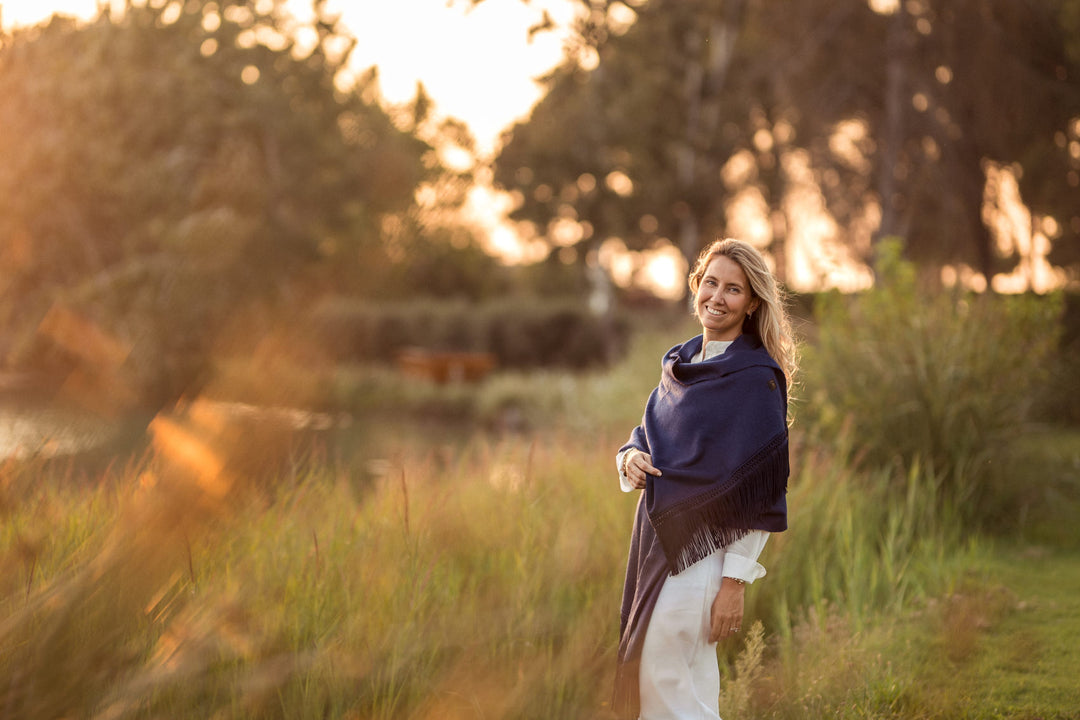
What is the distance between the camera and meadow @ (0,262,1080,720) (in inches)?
121

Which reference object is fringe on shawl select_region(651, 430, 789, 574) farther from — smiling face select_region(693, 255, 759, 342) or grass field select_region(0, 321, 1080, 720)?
grass field select_region(0, 321, 1080, 720)

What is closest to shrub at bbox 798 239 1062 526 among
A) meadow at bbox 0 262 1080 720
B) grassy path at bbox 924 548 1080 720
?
meadow at bbox 0 262 1080 720

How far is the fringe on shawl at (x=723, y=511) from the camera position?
9.57 feet

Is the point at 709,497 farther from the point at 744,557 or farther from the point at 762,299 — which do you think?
the point at 762,299

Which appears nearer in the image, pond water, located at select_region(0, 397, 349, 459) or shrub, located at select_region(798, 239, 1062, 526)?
pond water, located at select_region(0, 397, 349, 459)

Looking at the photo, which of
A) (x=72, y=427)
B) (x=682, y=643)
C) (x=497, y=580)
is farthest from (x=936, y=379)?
(x=72, y=427)

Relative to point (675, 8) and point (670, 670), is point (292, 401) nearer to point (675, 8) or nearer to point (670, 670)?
point (670, 670)

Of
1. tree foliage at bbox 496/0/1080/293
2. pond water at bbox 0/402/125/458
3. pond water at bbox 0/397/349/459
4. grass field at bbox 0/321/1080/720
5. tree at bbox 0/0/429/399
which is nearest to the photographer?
grass field at bbox 0/321/1080/720

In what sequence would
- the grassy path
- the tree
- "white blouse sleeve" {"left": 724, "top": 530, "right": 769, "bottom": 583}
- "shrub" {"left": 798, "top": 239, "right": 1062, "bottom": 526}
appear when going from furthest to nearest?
the tree < "shrub" {"left": 798, "top": 239, "right": 1062, "bottom": 526} < the grassy path < "white blouse sleeve" {"left": 724, "top": 530, "right": 769, "bottom": 583}

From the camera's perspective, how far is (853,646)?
14.5ft

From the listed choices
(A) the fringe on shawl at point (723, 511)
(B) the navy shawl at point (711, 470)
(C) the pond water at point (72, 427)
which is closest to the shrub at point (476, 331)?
(C) the pond water at point (72, 427)

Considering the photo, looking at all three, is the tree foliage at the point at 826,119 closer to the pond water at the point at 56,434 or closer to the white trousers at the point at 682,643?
the pond water at the point at 56,434

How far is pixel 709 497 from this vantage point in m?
2.92

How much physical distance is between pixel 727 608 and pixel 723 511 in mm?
289
